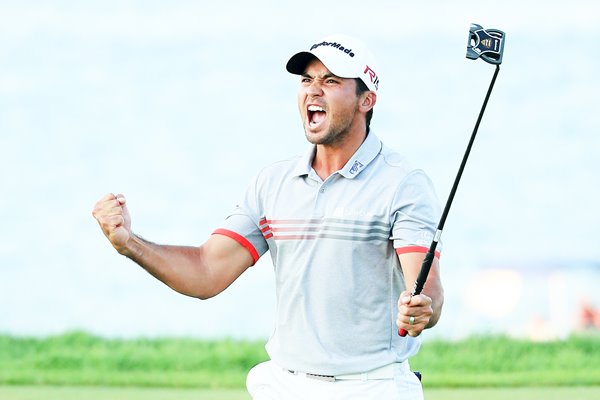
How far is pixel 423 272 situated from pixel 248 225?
34.5 inches

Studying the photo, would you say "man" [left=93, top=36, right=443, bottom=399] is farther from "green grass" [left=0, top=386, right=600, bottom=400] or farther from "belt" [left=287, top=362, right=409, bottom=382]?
"green grass" [left=0, top=386, right=600, bottom=400]

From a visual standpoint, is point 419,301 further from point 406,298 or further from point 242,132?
point 242,132

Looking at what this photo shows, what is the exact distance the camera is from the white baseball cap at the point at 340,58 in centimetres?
437

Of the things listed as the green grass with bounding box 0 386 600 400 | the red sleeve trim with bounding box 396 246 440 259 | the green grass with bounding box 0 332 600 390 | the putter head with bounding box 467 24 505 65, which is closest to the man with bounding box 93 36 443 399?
the red sleeve trim with bounding box 396 246 440 259

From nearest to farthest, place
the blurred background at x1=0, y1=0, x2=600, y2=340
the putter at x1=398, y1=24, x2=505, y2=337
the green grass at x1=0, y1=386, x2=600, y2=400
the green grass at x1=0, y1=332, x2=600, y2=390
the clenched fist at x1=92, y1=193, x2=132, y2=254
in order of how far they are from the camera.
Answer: the putter at x1=398, y1=24, x2=505, y2=337, the clenched fist at x1=92, y1=193, x2=132, y2=254, the green grass at x1=0, y1=386, x2=600, y2=400, the green grass at x1=0, y1=332, x2=600, y2=390, the blurred background at x1=0, y1=0, x2=600, y2=340

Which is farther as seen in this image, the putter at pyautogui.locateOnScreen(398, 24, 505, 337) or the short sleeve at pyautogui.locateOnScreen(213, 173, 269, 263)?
the short sleeve at pyautogui.locateOnScreen(213, 173, 269, 263)

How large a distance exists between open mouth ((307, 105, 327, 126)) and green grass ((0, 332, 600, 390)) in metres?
3.56

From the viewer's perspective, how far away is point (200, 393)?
24.2 ft

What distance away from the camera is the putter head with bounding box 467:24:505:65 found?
13.1 ft

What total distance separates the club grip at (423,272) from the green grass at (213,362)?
3828mm

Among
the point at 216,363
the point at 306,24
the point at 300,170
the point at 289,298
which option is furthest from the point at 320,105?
the point at 306,24

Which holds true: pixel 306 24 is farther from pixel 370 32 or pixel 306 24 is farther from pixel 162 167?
pixel 162 167

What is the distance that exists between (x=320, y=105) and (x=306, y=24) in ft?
68.3

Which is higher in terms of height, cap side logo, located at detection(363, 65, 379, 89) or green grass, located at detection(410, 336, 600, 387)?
cap side logo, located at detection(363, 65, 379, 89)
